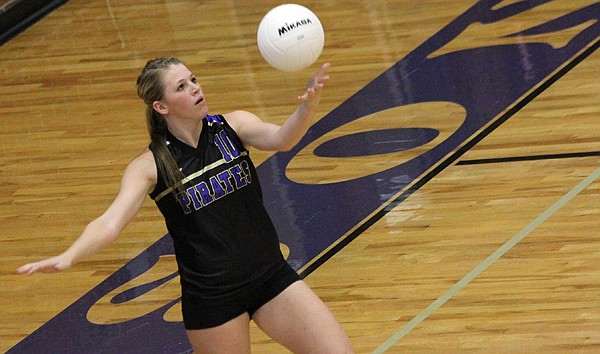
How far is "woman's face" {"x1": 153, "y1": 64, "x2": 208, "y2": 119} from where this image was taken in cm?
470

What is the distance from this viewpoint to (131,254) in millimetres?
7277

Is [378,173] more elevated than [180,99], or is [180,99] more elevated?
[180,99]

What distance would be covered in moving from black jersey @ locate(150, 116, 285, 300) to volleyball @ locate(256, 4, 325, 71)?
0.49 metres

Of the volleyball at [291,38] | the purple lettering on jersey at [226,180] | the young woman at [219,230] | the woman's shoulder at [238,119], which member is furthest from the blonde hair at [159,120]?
the volleyball at [291,38]

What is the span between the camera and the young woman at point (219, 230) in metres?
4.64

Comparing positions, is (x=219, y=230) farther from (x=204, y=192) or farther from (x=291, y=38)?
(x=291, y=38)

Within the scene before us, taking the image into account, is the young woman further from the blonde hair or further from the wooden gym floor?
the wooden gym floor

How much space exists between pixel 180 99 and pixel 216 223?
487 millimetres

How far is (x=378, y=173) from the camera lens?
7629 mm

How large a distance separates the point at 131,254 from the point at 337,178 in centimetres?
136

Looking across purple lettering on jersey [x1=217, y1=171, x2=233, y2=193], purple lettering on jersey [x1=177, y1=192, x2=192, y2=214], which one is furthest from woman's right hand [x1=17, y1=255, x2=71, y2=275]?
purple lettering on jersey [x1=217, y1=171, x2=233, y2=193]

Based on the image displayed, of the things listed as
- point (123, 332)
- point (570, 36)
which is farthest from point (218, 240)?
point (570, 36)

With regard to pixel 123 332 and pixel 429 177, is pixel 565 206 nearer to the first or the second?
pixel 429 177

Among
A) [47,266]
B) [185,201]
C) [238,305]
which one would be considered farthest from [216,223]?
[47,266]
